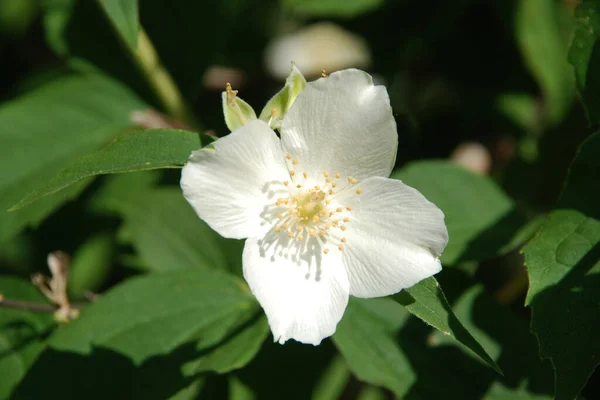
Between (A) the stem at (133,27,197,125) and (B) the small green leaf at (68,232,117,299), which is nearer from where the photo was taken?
(A) the stem at (133,27,197,125)

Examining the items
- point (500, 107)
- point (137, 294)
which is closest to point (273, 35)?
point (500, 107)

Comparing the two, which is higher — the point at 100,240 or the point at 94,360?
the point at 94,360

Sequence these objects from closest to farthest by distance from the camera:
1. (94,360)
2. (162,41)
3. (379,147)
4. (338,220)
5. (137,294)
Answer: (379,147), (338,220), (94,360), (137,294), (162,41)

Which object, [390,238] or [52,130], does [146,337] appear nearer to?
[390,238]

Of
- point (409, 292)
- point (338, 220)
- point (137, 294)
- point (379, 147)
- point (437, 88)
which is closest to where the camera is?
point (409, 292)

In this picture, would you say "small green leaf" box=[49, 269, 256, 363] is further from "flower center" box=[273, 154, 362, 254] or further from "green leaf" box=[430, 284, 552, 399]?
"green leaf" box=[430, 284, 552, 399]

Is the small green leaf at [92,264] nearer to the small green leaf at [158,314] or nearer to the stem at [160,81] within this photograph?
the stem at [160,81]

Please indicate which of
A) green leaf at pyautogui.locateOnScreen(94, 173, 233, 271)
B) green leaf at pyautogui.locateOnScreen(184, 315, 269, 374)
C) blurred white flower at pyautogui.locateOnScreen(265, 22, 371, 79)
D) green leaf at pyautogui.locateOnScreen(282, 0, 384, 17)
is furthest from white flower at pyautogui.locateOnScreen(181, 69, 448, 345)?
blurred white flower at pyautogui.locateOnScreen(265, 22, 371, 79)

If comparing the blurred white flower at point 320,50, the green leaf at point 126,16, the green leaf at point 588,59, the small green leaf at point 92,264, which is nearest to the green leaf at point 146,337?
the green leaf at point 126,16

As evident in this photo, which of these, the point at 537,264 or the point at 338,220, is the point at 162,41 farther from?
the point at 537,264
